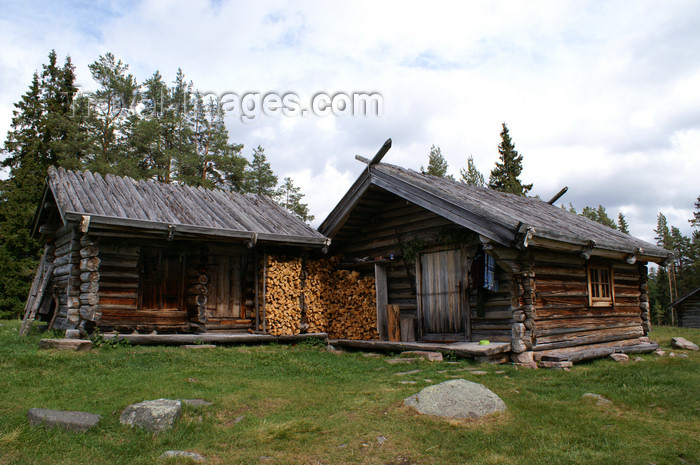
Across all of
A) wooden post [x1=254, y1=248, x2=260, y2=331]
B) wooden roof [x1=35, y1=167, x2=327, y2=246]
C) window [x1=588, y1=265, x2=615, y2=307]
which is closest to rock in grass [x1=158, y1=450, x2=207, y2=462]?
wooden roof [x1=35, y1=167, x2=327, y2=246]

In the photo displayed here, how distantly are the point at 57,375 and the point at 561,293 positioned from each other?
10630 mm

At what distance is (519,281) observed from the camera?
443 inches

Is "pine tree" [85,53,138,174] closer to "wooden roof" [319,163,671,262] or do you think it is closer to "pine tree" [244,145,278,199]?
"pine tree" [244,145,278,199]

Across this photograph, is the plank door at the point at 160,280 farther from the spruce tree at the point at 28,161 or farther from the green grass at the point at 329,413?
the spruce tree at the point at 28,161

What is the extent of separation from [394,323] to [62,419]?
941 cm

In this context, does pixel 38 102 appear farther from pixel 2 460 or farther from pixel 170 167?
pixel 2 460

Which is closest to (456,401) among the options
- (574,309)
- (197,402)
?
(197,402)

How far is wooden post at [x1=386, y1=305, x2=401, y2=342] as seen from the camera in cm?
1382

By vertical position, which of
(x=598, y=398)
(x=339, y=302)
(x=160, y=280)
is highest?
(x=160, y=280)

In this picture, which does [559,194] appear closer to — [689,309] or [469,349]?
[469,349]

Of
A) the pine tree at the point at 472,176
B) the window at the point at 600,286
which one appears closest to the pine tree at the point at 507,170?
the pine tree at the point at 472,176

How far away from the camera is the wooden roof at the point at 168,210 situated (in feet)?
37.4

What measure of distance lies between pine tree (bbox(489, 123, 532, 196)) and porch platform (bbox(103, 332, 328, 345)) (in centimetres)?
2868

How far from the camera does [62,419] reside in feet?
18.3
